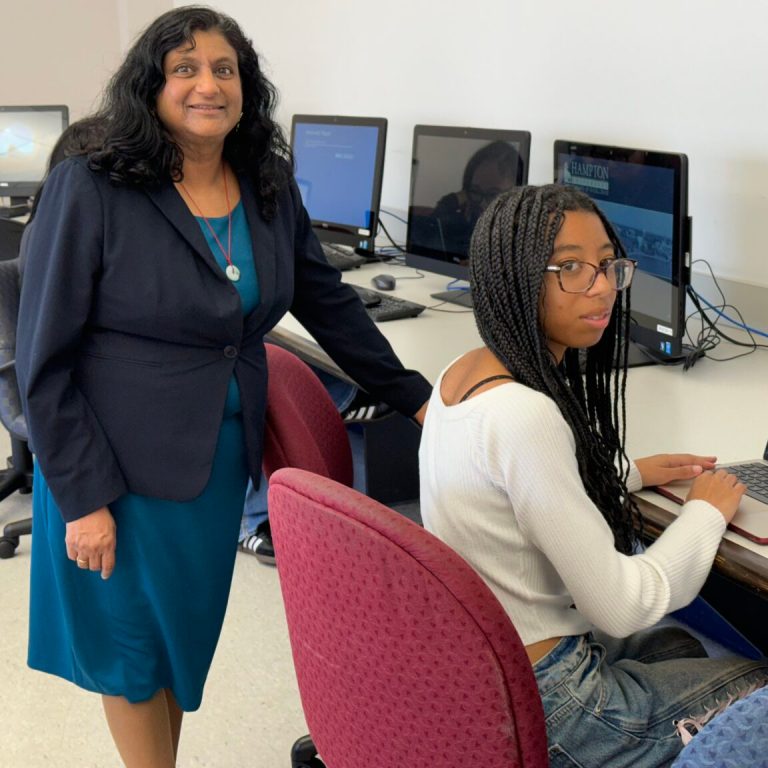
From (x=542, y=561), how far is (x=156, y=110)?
2.87ft

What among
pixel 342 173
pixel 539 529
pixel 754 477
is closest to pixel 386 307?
pixel 342 173

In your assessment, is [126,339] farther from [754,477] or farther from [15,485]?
[15,485]

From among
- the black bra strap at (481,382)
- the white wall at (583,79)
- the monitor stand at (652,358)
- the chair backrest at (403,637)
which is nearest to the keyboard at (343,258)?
the white wall at (583,79)

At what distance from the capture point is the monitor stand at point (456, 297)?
269 cm

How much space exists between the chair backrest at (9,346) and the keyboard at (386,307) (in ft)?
2.76

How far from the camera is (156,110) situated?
1500mm

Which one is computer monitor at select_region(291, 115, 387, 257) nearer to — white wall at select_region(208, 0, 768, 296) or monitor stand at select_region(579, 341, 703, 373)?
white wall at select_region(208, 0, 768, 296)

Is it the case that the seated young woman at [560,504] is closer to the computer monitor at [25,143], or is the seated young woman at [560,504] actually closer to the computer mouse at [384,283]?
the computer mouse at [384,283]

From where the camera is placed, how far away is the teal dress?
5.08ft

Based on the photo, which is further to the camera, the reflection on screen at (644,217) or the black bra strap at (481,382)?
the reflection on screen at (644,217)

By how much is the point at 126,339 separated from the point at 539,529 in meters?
0.70

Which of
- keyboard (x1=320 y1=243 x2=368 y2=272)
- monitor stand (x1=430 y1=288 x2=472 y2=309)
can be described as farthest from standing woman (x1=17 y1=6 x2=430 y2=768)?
keyboard (x1=320 y1=243 x2=368 y2=272)

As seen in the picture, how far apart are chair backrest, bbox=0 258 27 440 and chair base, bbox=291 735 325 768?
42.7 inches

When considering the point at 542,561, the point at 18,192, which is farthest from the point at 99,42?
the point at 542,561
